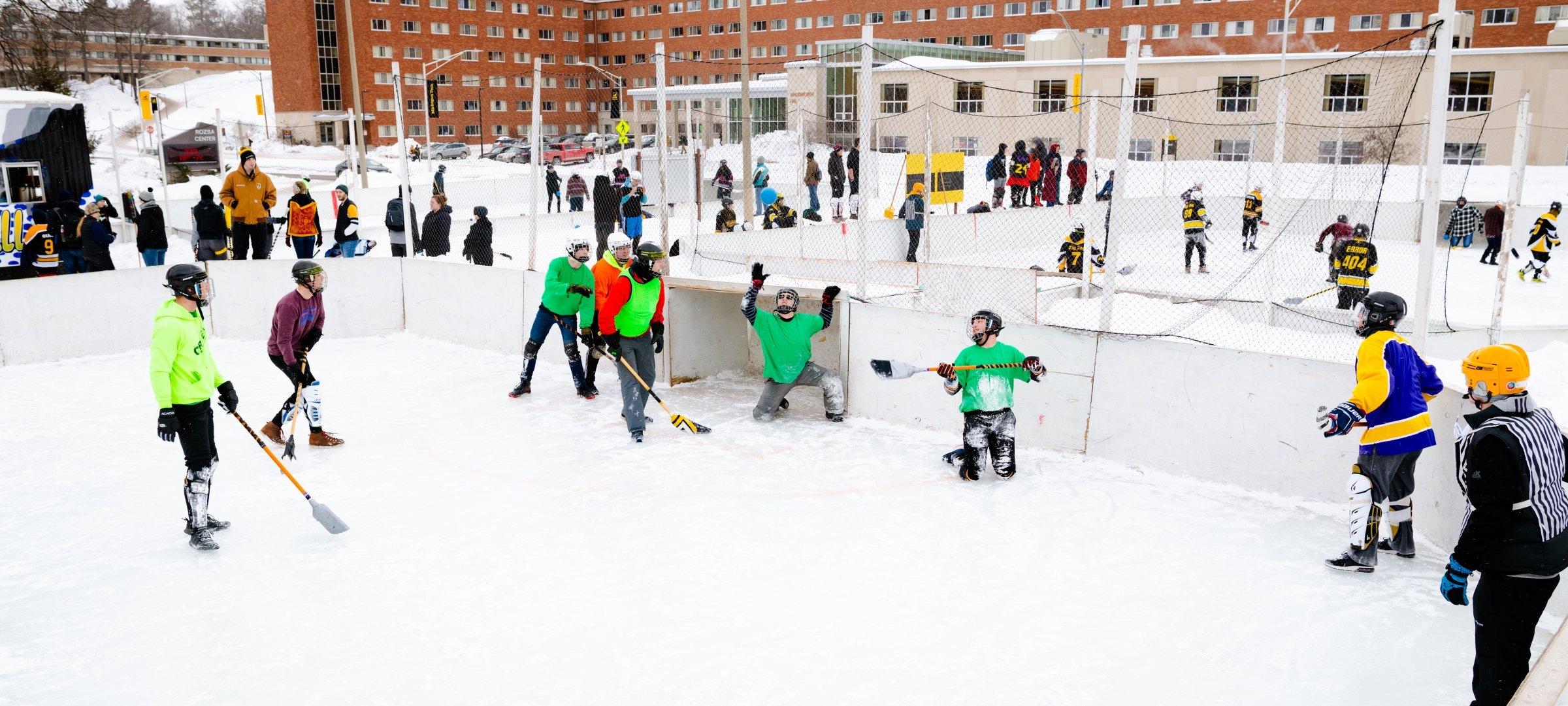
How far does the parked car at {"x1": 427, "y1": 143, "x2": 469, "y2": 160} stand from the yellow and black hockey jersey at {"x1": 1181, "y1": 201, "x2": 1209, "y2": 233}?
40.4 m

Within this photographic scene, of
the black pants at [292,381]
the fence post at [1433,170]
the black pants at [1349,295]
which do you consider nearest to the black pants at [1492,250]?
the black pants at [1349,295]

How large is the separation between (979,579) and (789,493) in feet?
5.61

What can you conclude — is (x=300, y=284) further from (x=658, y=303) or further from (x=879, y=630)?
(x=879, y=630)

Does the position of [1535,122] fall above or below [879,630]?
above

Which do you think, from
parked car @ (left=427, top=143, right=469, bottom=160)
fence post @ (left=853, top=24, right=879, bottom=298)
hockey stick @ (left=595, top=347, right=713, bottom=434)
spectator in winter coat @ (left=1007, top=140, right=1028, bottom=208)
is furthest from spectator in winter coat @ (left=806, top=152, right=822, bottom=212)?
parked car @ (left=427, top=143, right=469, bottom=160)

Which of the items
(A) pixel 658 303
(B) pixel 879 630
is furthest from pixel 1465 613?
(A) pixel 658 303

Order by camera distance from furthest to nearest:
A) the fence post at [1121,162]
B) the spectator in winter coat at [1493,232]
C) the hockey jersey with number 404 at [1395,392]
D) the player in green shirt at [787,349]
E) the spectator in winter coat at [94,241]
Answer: the spectator in winter coat at [1493,232] → the spectator in winter coat at [94,241] → the player in green shirt at [787,349] → the fence post at [1121,162] → the hockey jersey with number 404 at [1395,392]

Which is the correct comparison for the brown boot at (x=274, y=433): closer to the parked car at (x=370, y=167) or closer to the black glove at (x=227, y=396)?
the black glove at (x=227, y=396)

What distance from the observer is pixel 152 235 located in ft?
41.4

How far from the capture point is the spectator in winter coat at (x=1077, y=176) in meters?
18.4

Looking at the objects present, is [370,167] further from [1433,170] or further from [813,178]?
[1433,170]

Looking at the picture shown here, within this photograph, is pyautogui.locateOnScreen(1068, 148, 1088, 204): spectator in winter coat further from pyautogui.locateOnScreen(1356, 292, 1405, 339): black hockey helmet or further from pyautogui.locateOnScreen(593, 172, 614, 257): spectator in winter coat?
pyautogui.locateOnScreen(1356, 292, 1405, 339): black hockey helmet

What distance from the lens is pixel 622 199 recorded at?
57.3 feet

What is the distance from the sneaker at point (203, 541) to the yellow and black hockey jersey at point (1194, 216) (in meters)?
13.9
